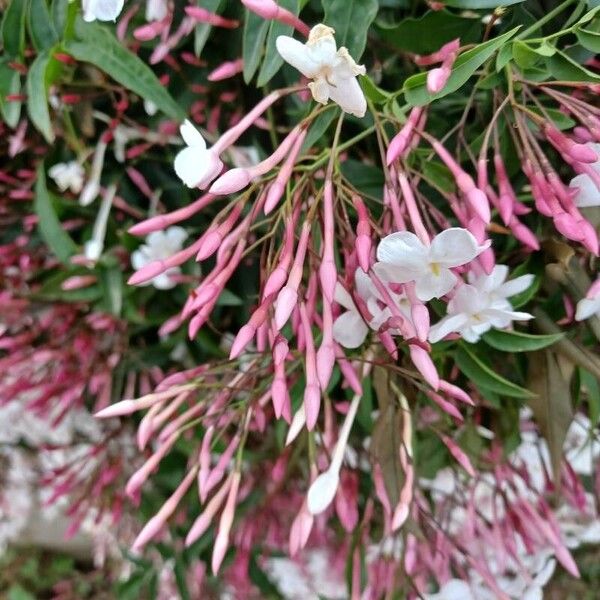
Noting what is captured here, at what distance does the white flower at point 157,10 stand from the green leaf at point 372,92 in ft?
0.66

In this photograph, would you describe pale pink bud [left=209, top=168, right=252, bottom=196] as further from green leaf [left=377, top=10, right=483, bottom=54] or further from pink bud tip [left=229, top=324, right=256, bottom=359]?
green leaf [left=377, top=10, right=483, bottom=54]

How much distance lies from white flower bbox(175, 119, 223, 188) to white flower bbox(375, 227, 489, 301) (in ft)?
0.30

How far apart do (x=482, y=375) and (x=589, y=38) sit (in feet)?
0.69

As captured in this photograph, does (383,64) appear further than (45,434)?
No

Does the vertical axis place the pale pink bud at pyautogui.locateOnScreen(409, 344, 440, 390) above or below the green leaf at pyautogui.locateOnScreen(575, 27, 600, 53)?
below

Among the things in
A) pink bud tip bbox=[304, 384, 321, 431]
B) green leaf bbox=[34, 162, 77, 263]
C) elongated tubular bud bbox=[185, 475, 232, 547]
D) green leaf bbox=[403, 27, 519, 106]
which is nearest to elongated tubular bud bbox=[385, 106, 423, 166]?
green leaf bbox=[403, 27, 519, 106]

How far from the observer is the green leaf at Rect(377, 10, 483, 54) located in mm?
442

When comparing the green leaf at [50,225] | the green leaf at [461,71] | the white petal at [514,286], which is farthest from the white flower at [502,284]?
the green leaf at [50,225]

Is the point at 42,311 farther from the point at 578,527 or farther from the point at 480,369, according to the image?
the point at 578,527

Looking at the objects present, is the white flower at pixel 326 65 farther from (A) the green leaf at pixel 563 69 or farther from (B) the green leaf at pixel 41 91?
(B) the green leaf at pixel 41 91

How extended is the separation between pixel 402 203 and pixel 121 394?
432 mm

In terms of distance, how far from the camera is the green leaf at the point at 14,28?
50 centimetres

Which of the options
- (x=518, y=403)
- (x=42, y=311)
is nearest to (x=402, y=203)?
(x=518, y=403)

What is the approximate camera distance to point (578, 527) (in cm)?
75
